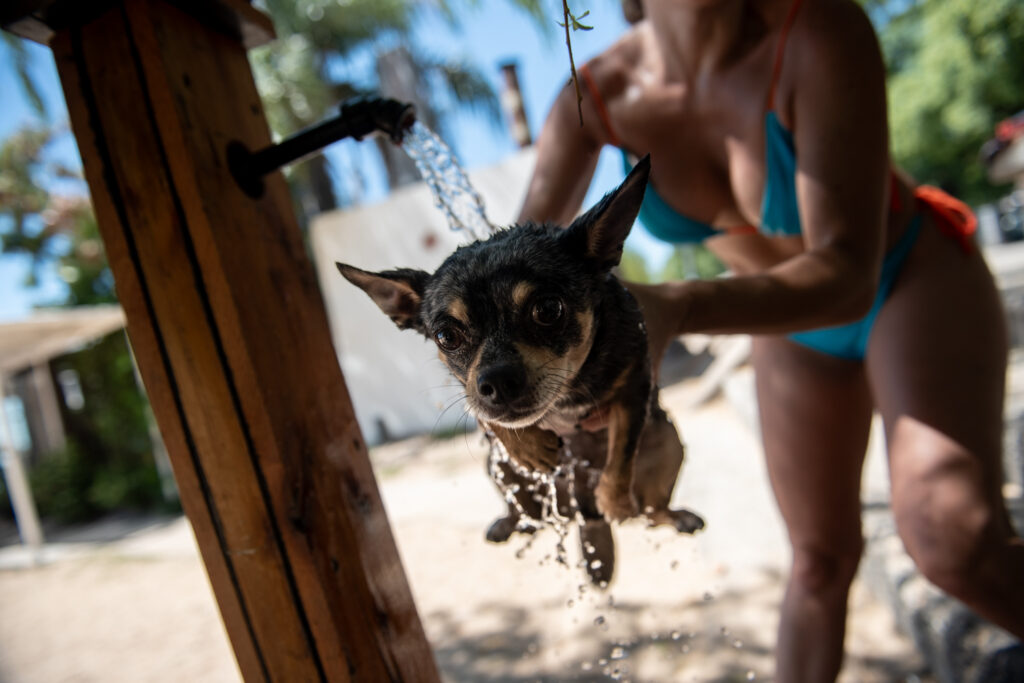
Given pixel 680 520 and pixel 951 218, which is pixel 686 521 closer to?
pixel 680 520

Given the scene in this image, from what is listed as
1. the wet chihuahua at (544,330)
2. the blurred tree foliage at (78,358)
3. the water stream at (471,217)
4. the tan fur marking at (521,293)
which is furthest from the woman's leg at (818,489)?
the blurred tree foliage at (78,358)

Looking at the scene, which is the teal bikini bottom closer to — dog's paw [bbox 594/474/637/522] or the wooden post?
dog's paw [bbox 594/474/637/522]

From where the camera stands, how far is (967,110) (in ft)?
71.5

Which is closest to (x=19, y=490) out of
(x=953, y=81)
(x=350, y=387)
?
(x=350, y=387)

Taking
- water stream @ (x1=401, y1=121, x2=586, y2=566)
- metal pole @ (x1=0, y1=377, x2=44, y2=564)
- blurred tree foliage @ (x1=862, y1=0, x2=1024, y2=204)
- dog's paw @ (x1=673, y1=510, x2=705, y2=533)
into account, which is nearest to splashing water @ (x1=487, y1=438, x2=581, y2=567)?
water stream @ (x1=401, y1=121, x2=586, y2=566)

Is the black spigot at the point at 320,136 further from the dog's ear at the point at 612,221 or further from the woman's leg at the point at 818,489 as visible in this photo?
the woman's leg at the point at 818,489

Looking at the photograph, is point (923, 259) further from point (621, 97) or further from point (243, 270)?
point (243, 270)

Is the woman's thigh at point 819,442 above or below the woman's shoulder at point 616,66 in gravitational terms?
below

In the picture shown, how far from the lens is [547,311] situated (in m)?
1.12

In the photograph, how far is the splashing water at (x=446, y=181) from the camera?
5.00ft

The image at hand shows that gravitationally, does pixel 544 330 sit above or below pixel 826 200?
below

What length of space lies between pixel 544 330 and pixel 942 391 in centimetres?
124

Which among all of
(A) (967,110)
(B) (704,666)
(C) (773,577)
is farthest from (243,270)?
(A) (967,110)

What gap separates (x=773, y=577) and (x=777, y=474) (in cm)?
208
